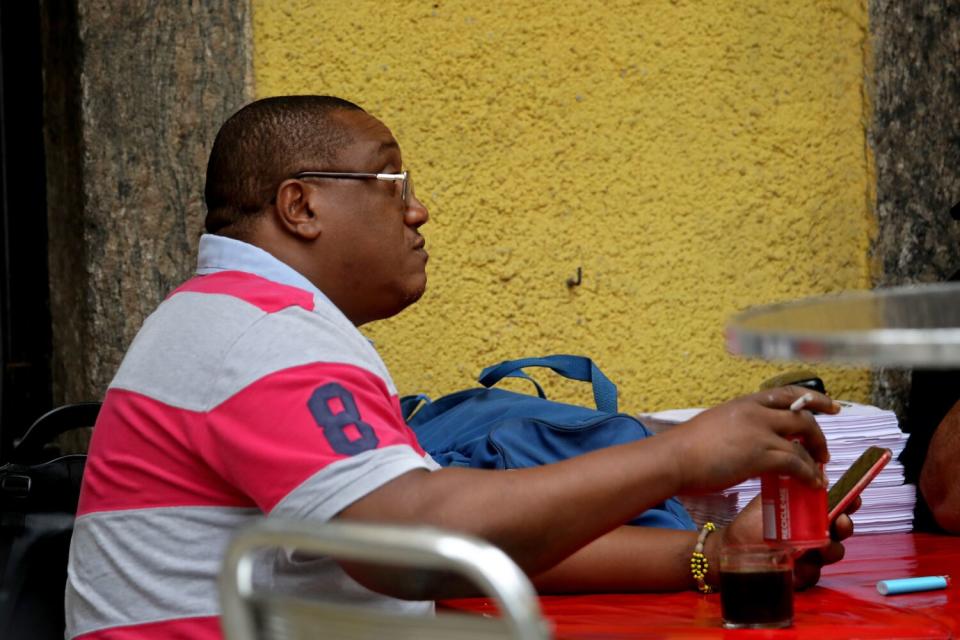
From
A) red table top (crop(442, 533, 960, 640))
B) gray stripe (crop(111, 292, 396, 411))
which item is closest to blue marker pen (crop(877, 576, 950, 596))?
red table top (crop(442, 533, 960, 640))

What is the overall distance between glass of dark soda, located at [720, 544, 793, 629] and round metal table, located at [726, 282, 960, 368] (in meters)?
0.51

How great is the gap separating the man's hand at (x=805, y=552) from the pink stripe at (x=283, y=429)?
728 millimetres

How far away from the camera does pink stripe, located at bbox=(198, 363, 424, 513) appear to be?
5.95ft

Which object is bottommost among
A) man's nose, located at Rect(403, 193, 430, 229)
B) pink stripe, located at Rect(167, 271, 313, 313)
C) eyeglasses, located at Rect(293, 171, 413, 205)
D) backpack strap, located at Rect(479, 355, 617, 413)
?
backpack strap, located at Rect(479, 355, 617, 413)

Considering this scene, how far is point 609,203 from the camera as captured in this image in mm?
3883

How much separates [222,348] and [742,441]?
0.71 metres

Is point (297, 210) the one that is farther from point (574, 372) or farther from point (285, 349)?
point (574, 372)

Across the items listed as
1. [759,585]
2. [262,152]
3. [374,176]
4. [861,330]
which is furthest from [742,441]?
[262,152]

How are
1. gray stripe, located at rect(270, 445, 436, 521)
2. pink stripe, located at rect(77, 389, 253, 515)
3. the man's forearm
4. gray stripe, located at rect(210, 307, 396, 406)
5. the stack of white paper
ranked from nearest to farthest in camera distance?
gray stripe, located at rect(270, 445, 436, 521) → gray stripe, located at rect(210, 307, 396, 406) → pink stripe, located at rect(77, 389, 253, 515) → the man's forearm → the stack of white paper

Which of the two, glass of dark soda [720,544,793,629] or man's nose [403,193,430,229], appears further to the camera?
man's nose [403,193,430,229]

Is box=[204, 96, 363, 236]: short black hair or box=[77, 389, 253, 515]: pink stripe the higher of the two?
box=[204, 96, 363, 236]: short black hair

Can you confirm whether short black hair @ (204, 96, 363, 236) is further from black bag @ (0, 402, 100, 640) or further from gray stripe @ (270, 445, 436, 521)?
gray stripe @ (270, 445, 436, 521)

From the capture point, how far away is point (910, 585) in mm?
2395

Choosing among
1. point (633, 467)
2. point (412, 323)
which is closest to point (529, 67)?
point (412, 323)
